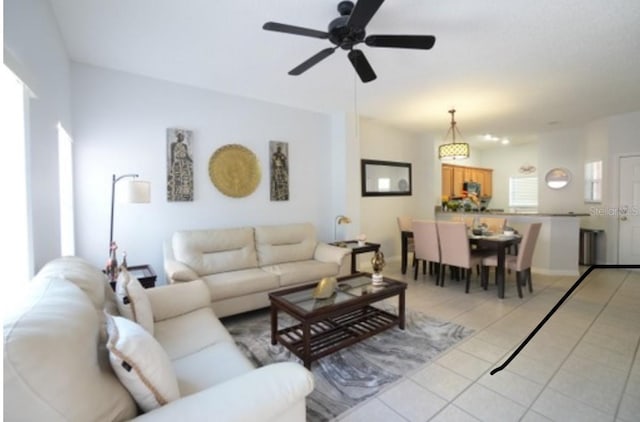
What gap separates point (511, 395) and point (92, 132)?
4276 millimetres

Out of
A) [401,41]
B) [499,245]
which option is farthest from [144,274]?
[499,245]

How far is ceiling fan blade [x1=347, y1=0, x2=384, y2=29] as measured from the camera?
5.41 feet

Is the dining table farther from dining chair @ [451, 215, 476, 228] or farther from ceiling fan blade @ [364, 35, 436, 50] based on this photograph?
ceiling fan blade @ [364, 35, 436, 50]

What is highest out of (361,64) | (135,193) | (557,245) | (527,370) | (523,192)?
(361,64)

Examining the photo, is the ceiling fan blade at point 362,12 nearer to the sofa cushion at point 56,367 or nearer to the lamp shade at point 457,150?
the sofa cushion at point 56,367

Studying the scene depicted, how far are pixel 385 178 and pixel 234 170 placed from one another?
309 cm

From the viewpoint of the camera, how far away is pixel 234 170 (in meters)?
3.98

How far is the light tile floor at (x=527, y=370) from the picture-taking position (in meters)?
1.79

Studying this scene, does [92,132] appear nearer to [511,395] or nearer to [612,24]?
[511,395]

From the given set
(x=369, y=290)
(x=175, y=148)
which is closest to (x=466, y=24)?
(x=369, y=290)

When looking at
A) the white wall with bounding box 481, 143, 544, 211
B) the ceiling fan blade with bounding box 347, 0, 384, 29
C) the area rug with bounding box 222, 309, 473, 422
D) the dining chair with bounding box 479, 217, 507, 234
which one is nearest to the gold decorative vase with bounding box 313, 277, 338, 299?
the area rug with bounding box 222, 309, 473, 422

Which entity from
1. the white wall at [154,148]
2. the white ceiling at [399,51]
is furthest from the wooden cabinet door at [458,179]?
the white wall at [154,148]

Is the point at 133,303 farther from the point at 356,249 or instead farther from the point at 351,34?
the point at 356,249

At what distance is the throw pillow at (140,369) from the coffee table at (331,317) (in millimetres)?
1172
